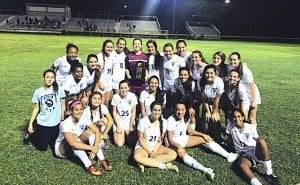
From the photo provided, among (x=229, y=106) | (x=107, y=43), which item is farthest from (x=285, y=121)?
(x=107, y=43)

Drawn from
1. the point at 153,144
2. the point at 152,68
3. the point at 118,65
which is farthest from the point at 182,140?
the point at 118,65

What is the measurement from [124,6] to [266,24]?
23.2 m

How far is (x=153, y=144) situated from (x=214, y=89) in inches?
83.1

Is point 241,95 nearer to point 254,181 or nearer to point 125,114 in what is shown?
point 254,181

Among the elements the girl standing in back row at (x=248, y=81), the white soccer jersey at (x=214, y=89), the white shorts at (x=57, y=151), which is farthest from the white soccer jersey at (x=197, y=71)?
the white shorts at (x=57, y=151)

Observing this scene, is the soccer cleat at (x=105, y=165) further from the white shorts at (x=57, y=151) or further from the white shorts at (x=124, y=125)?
the white shorts at (x=124, y=125)

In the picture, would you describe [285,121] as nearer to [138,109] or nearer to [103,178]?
[138,109]

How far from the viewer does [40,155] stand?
6789 mm

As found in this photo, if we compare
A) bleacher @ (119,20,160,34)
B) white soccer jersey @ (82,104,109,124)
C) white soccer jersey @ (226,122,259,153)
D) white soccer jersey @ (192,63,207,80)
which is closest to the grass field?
white soccer jersey @ (226,122,259,153)

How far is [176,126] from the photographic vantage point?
269 inches

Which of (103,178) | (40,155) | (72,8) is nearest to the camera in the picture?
(103,178)

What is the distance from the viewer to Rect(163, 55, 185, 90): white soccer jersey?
334 inches

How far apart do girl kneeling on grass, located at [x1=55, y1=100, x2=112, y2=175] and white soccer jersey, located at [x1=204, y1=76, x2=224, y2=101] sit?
8.95 ft

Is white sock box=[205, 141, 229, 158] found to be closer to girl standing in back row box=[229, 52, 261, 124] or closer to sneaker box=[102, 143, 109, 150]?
girl standing in back row box=[229, 52, 261, 124]
